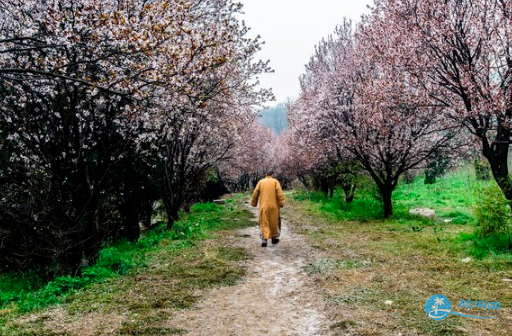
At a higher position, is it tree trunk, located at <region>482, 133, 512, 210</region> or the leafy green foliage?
tree trunk, located at <region>482, 133, 512, 210</region>

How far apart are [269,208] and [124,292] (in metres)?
5.20

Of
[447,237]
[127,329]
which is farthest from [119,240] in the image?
[447,237]

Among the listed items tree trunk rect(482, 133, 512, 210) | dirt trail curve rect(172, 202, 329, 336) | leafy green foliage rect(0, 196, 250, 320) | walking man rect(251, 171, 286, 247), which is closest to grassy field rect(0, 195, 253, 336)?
leafy green foliage rect(0, 196, 250, 320)

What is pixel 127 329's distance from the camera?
203 inches

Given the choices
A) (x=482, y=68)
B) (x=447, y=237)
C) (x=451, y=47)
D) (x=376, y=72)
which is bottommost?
(x=447, y=237)

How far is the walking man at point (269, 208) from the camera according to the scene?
36.7ft

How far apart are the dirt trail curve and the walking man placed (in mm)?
2282

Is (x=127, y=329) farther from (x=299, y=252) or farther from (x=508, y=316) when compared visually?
(x=299, y=252)

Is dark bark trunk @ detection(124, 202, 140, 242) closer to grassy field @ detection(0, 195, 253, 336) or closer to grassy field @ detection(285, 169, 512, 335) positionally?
grassy field @ detection(0, 195, 253, 336)

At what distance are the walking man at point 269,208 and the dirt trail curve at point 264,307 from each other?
2282mm

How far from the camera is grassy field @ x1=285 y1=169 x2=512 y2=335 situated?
5.05 meters

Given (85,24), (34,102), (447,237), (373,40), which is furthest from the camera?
(373,40)

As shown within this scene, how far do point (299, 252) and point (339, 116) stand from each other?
30.8 feet

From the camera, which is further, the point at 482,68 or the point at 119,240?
the point at 119,240
